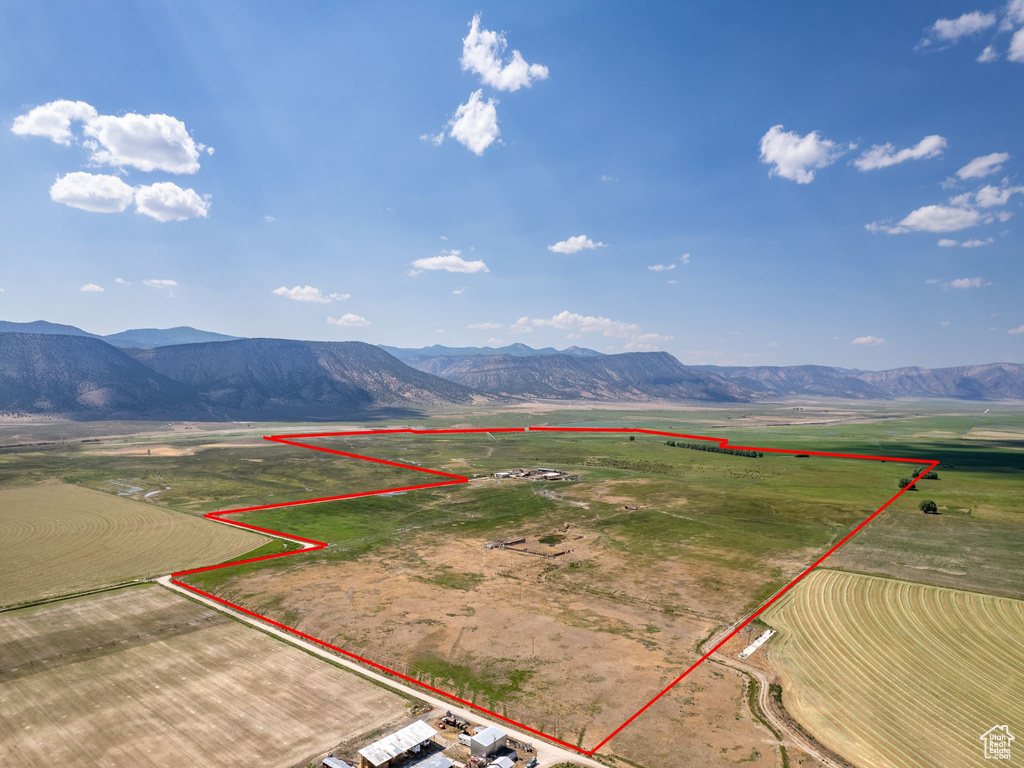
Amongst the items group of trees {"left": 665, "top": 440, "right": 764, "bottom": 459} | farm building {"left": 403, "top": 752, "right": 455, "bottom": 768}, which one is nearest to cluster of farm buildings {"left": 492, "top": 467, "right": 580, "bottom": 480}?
group of trees {"left": 665, "top": 440, "right": 764, "bottom": 459}

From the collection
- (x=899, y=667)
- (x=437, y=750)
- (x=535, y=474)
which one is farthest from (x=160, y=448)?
(x=899, y=667)

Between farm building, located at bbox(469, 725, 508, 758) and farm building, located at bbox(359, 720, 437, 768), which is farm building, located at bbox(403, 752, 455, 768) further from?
farm building, located at bbox(469, 725, 508, 758)

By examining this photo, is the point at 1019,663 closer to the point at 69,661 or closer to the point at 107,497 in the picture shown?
the point at 69,661

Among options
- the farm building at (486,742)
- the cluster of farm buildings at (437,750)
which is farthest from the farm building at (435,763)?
the farm building at (486,742)

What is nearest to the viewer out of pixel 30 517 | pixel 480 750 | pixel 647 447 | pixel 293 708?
pixel 480 750

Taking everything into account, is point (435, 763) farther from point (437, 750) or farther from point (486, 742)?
point (486, 742)

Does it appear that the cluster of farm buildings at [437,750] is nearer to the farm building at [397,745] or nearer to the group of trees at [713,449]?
the farm building at [397,745]

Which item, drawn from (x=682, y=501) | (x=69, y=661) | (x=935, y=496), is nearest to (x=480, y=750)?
(x=69, y=661)
